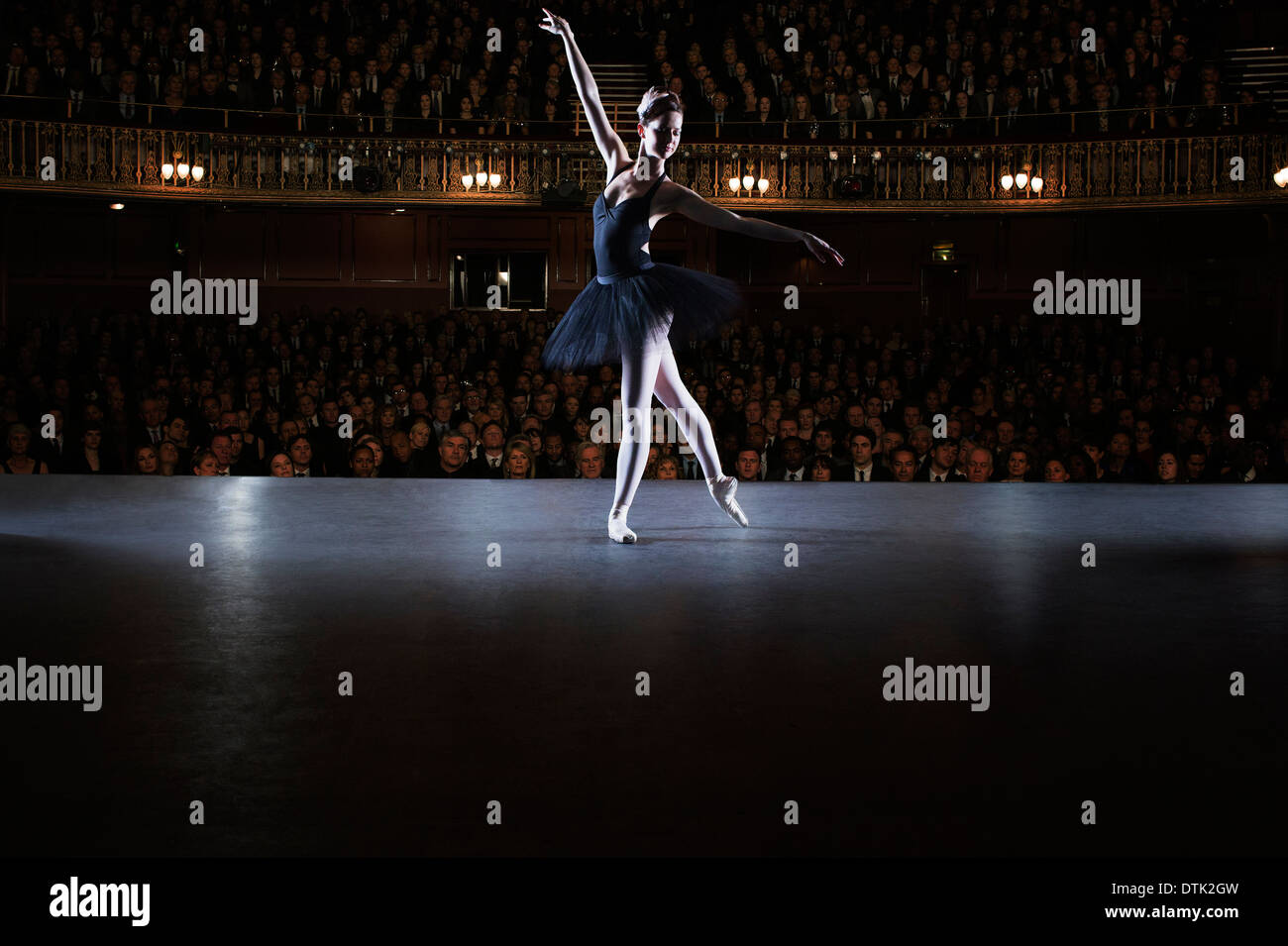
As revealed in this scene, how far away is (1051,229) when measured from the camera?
56.0 feet

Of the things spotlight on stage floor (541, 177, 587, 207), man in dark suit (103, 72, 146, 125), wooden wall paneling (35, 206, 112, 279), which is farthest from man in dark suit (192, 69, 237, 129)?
spotlight on stage floor (541, 177, 587, 207)

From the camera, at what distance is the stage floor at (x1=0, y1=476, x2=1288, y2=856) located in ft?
6.62

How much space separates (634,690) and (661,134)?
104 inches

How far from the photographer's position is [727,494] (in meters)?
5.02

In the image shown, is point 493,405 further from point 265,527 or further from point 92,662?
point 92,662

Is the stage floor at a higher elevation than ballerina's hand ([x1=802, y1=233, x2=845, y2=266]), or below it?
below

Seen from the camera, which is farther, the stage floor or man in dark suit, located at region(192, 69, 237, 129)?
man in dark suit, located at region(192, 69, 237, 129)

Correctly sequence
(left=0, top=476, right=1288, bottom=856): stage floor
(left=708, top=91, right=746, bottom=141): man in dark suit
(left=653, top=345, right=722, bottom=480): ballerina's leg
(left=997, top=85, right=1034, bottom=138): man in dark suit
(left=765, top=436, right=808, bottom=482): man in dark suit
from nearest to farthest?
(left=0, top=476, right=1288, bottom=856): stage floor < (left=653, top=345, right=722, bottom=480): ballerina's leg < (left=765, top=436, right=808, bottom=482): man in dark suit < (left=997, top=85, right=1034, bottom=138): man in dark suit < (left=708, top=91, right=746, bottom=141): man in dark suit

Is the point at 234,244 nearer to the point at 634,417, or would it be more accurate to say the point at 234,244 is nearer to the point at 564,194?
the point at 564,194

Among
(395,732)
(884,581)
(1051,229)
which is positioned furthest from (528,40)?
(395,732)

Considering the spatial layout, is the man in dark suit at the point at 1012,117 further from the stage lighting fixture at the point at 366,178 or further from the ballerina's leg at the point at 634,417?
the ballerina's leg at the point at 634,417

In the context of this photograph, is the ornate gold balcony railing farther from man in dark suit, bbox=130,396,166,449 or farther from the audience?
man in dark suit, bbox=130,396,166,449

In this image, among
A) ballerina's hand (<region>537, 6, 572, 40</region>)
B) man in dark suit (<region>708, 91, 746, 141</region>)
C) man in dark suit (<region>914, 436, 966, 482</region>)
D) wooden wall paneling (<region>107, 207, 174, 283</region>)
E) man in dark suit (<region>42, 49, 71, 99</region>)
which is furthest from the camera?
wooden wall paneling (<region>107, 207, 174, 283</region>)
